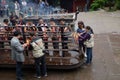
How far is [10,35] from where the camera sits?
10.6 m

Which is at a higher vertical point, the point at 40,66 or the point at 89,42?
the point at 89,42

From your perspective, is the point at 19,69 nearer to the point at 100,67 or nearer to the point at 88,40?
the point at 88,40

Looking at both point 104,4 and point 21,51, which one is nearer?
point 21,51

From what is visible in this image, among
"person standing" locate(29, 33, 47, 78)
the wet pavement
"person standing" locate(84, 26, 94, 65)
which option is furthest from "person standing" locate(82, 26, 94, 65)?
"person standing" locate(29, 33, 47, 78)

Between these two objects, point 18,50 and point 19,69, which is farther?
point 19,69

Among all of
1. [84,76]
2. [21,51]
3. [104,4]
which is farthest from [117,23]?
[21,51]

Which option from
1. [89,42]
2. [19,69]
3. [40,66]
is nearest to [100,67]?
[89,42]

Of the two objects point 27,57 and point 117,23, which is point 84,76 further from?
point 117,23

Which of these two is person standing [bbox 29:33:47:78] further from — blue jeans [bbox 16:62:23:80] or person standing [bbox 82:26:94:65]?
person standing [bbox 82:26:94:65]

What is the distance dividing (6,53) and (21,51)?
2201 millimetres

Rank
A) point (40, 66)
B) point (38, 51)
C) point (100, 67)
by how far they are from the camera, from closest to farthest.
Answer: point (38, 51)
point (40, 66)
point (100, 67)

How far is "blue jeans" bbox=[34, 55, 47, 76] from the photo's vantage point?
9916mm

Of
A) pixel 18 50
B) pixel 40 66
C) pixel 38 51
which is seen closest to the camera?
pixel 18 50

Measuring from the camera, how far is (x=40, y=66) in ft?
33.4
